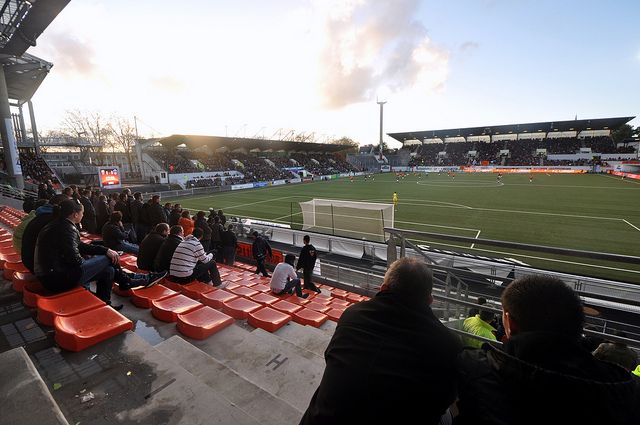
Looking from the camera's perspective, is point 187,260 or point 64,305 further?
point 187,260

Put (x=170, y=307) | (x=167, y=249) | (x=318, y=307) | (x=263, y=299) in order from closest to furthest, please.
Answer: (x=170, y=307) < (x=167, y=249) < (x=263, y=299) < (x=318, y=307)

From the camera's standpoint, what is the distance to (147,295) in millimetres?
4734

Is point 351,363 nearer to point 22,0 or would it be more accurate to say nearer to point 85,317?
point 85,317

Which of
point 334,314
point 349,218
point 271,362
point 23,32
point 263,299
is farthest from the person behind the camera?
point 349,218

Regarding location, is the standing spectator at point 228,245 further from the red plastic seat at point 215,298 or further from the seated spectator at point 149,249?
the red plastic seat at point 215,298

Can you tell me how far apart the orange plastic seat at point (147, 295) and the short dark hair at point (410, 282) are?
12.9 feet

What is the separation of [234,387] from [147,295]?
2877 millimetres

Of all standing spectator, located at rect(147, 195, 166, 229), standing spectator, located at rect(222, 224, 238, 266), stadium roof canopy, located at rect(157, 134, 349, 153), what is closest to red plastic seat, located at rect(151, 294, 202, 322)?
standing spectator, located at rect(147, 195, 166, 229)

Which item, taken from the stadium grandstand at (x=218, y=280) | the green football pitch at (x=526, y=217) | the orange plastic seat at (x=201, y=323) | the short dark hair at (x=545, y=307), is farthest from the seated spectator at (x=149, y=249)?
the green football pitch at (x=526, y=217)

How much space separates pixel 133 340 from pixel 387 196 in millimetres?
31193

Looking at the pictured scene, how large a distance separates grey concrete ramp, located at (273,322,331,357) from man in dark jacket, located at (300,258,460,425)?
241 cm

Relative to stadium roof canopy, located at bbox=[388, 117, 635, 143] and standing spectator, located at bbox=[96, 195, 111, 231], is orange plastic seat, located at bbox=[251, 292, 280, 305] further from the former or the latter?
stadium roof canopy, located at bbox=[388, 117, 635, 143]

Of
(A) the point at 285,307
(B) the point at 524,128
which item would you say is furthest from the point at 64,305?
(B) the point at 524,128

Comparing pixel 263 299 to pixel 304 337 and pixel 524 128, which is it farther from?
pixel 524 128
